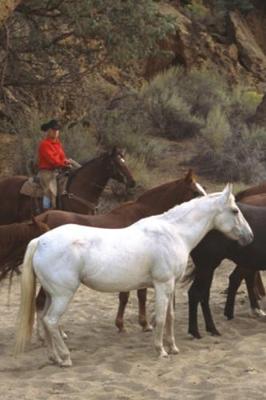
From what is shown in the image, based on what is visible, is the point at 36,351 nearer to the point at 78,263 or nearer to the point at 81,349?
the point at 81,349

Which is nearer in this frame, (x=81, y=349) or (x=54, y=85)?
(x=81, y=349)

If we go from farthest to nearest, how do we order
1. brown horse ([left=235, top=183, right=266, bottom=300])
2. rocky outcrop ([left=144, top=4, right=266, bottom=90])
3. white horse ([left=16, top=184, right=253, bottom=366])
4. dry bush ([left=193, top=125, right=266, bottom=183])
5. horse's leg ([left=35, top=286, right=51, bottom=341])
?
rocky outcrop ([left=144, top=4, right=266, bottom=90]) < dry bush ([left=193, top=125, right=266, bottom=183]) < brown horse ([left=235, top=183, right=266, bottom=300]) < horse's leg ([left=35, top=286, right=51, bottom=341]) < white horse ([left=16, top=184, right=253, bottom=366])

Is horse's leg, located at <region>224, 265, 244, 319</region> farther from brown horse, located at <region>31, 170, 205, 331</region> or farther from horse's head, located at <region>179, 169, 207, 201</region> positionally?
horse's head, located at <region>179, 169, 207, 201</region>

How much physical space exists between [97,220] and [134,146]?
1130cm

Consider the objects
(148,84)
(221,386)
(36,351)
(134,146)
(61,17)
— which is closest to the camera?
(221,386)

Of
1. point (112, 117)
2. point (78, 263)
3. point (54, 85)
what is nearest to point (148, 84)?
point (112, 117)

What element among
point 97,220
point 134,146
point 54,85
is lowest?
point 134,146

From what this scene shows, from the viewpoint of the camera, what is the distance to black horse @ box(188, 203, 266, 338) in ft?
27.9

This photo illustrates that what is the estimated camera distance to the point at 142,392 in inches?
261

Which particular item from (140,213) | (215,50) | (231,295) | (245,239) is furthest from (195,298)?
(215,50)

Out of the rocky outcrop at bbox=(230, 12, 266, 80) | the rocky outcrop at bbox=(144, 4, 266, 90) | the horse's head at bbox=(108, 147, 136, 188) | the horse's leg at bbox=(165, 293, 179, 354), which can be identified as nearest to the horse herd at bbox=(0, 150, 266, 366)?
the horse's leg at bbox=(165, 293, 179, 354)

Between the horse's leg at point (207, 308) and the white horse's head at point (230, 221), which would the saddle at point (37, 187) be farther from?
the white horse's head at point (230, 221)

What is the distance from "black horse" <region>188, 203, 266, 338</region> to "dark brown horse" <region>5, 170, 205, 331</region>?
2.13 feet

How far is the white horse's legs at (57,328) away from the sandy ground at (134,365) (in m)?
0.11
